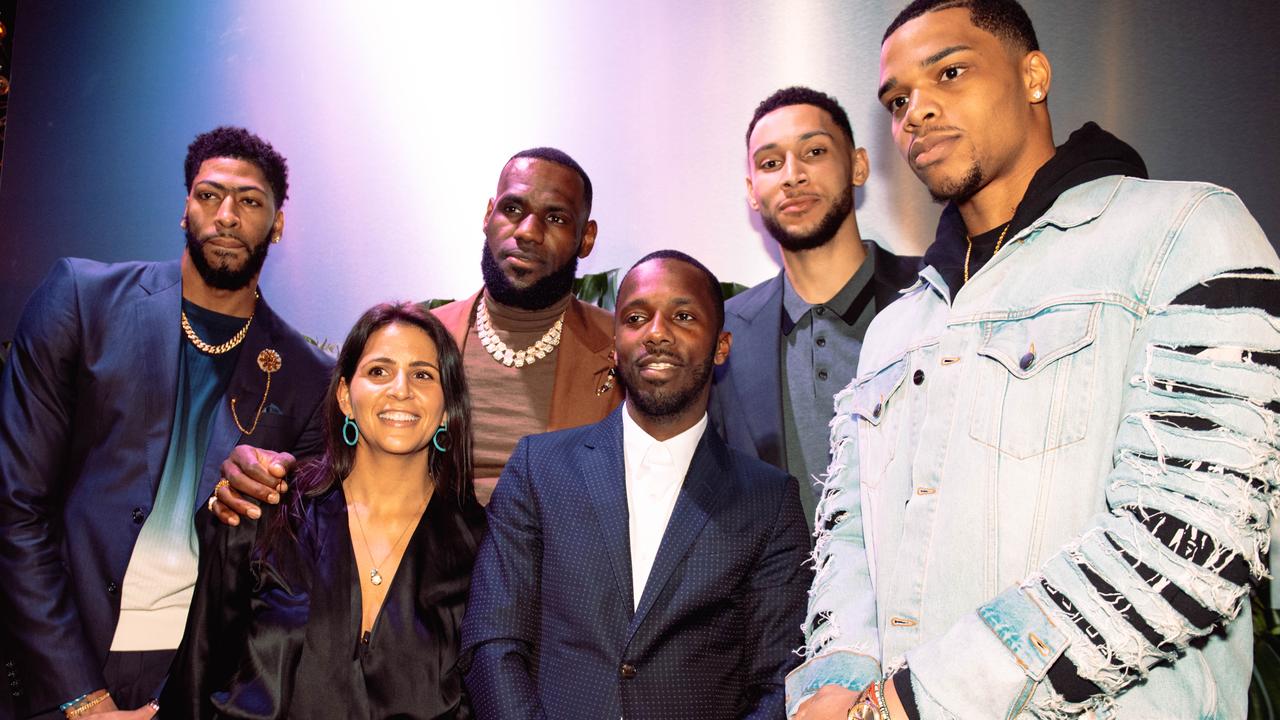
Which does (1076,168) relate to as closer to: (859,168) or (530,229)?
(859,168)

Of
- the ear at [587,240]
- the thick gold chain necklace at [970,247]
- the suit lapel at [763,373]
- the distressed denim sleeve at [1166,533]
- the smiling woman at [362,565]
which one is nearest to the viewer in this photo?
the distressed denim sleeve at [1166,533]

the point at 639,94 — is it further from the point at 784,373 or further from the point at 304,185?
the point at 784,373

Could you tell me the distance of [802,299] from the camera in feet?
9.55

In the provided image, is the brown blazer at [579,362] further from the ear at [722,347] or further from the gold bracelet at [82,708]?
the gold bracelet at [82,708]

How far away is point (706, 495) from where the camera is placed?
7.39 feet

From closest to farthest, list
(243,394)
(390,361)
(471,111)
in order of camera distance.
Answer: (390,361), (243,394), (471,111)

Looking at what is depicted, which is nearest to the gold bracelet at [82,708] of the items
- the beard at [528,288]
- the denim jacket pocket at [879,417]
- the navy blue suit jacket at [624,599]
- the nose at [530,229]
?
the navy blue suit jacket at [624,599]

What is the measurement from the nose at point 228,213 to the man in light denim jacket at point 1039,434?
80.2 inches

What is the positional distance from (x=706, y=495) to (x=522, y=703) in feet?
2.09

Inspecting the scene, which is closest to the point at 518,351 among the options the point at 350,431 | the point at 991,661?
the point at 350,431

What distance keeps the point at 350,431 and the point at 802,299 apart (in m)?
1.41

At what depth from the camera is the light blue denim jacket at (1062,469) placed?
120 cm

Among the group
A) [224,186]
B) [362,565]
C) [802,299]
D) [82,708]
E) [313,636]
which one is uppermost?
[224,186]

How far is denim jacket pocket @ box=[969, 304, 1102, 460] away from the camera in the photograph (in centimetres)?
142
